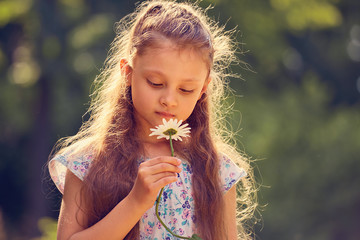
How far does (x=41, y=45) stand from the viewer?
37.4 feet

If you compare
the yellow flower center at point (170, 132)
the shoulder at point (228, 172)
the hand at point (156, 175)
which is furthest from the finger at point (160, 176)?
the shoulder at point (228, 172)

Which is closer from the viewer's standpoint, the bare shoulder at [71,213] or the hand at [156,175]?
the hand at [156,175]

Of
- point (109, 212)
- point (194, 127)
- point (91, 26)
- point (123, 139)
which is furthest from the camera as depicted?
point (91, 26)

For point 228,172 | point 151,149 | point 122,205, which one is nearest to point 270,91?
point 228,172

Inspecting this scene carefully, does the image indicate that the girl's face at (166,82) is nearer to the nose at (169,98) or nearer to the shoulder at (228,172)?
the nose at (169,98)

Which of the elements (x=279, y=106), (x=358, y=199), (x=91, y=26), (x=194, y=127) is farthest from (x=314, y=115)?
(x=194, y=127)

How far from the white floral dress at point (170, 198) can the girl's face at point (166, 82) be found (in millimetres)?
276

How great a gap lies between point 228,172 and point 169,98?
49cm

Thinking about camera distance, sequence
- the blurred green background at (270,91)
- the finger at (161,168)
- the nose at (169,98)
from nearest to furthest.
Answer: the finger at (161,168) < the nose at (169,98) < the blurred green background at (270,91)

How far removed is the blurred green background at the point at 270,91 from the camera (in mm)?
10422

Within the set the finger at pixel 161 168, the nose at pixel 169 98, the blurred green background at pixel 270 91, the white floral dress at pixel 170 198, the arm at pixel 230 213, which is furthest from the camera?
the blurred green background at pixel 270 91

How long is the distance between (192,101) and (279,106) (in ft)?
30.7

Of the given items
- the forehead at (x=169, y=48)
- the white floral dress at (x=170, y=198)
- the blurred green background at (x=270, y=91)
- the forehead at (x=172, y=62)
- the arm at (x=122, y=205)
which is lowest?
the arm at (x=122, y=205)

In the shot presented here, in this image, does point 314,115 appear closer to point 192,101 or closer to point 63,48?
point 63,48
